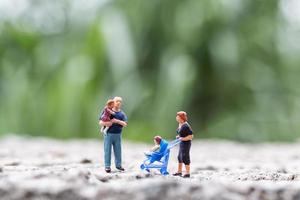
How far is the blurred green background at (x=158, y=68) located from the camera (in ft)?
15.7

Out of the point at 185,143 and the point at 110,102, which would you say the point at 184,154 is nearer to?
the point at 185,143

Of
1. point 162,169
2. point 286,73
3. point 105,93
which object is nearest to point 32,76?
point 105,93

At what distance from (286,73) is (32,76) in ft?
7.14

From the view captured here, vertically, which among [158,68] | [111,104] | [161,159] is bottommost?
[161,159]

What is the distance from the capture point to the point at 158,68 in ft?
16.6

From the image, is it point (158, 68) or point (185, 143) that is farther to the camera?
point (158, 68)

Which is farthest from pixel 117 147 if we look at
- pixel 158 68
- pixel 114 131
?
pixel 158 68

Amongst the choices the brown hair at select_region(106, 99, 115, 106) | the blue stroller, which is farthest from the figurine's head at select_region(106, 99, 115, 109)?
the blue stroller

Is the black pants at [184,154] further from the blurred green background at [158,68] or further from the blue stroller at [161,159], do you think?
the blurred green background at [158,68]

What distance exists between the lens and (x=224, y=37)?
525 cm

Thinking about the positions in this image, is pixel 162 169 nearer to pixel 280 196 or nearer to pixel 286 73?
pixel 280 196

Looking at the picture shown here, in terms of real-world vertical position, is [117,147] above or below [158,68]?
below

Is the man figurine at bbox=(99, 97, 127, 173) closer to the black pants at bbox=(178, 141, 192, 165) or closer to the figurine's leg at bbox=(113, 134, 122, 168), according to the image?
the figurine's leg at bbox=(113, 134, 122, 168)

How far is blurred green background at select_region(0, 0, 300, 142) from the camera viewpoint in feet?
15.7
